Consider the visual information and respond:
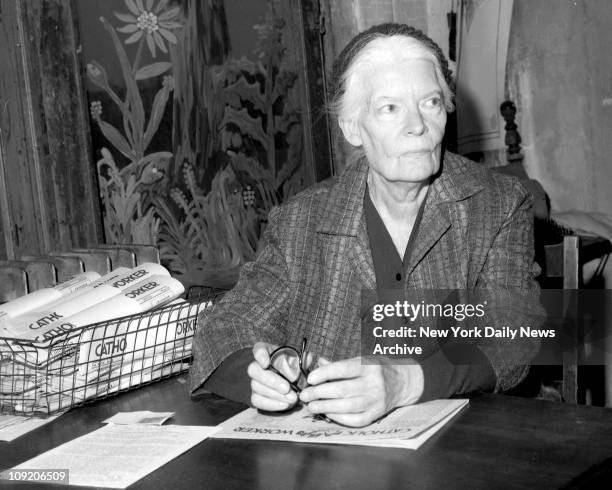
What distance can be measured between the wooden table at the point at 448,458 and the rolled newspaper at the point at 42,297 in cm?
35

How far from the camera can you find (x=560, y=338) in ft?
5.98

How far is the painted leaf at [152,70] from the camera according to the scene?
2.67 meters

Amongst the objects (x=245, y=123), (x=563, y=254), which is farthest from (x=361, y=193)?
(x=245, y=123)

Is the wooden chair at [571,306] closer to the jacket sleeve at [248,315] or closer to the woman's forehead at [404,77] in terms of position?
the woman's forehead at [404,77]

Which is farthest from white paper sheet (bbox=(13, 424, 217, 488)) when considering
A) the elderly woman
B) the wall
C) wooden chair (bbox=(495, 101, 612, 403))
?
the wall

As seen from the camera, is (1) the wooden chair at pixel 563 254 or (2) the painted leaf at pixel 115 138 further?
(2) the painted leaf at pixel 115 138

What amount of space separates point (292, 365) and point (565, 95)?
2324 mm

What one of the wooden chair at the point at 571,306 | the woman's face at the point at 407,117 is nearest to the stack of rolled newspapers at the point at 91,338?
the woman's face at the point at 407,117

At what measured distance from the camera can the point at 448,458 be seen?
1043mm

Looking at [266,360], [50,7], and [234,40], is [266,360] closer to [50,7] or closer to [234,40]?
[50,7]

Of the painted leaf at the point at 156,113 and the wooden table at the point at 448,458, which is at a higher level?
the painted leaf at the point at 156,113

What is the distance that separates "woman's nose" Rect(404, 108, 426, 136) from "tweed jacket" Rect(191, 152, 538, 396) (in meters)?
0.17

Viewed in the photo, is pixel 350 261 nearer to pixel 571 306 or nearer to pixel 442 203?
pixel 442 203

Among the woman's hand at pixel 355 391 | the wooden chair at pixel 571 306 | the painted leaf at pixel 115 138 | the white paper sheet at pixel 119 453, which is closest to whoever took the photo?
the white paper sheet at pixel 119 453
